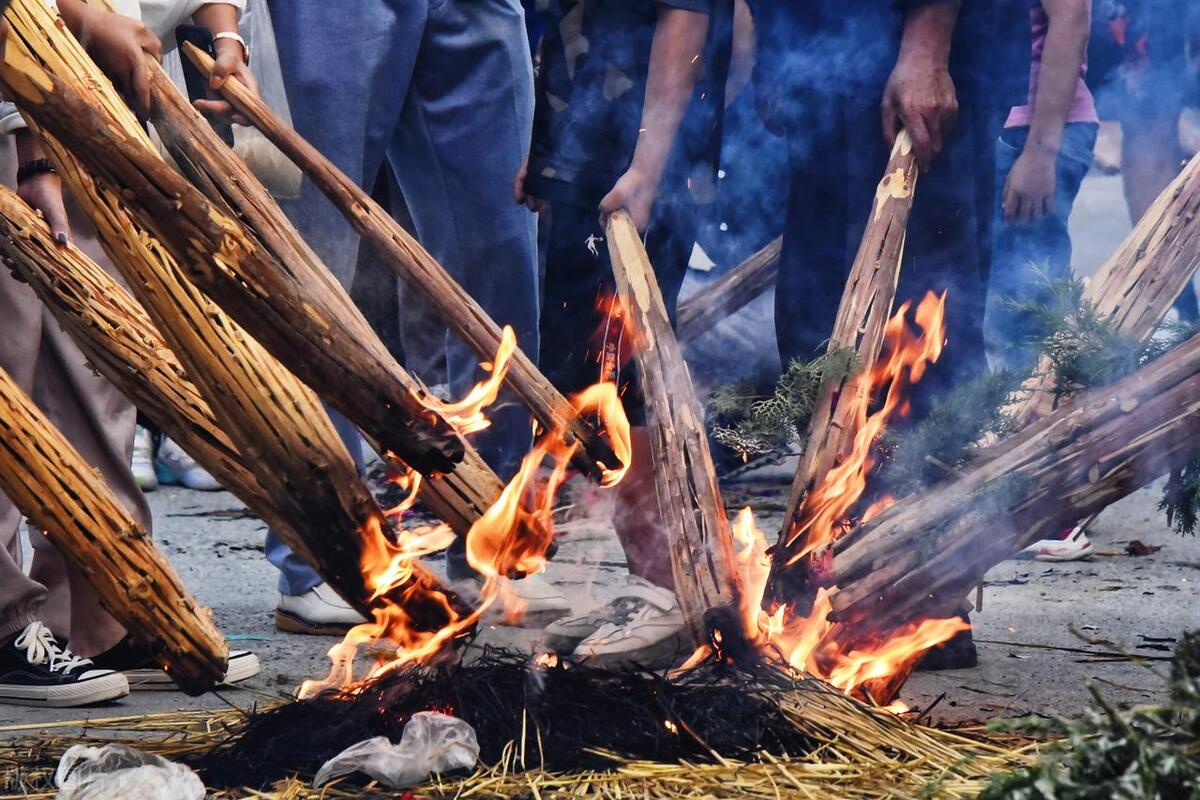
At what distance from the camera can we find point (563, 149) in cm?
422

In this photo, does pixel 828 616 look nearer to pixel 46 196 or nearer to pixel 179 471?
pixel 46 196

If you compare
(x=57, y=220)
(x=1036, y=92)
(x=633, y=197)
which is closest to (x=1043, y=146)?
(x=1036, y=92)

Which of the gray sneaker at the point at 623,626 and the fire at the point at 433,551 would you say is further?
the gray sneaker at the point at 623,626

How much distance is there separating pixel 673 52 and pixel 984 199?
0.91 metres

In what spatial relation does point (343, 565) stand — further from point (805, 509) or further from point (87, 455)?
point (87, 455)

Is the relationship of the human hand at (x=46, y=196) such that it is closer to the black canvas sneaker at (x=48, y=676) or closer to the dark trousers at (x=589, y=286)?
the black canvas sneaker at (x=48, y=676)

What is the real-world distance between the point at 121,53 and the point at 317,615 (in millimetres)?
1805

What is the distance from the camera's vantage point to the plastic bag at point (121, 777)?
2.52m

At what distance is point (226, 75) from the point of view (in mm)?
3725

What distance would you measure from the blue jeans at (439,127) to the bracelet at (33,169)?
891mm

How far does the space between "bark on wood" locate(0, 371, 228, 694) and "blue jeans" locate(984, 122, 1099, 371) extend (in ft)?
7.22

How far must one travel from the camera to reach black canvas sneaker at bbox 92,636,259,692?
3.74 m

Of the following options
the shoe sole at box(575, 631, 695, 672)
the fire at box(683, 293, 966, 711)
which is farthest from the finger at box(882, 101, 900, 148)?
the shoe sole at box(575, 631, 695, 672)

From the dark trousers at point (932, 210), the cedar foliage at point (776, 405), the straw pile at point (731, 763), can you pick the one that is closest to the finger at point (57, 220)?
the straw pile at point (731, 763)
